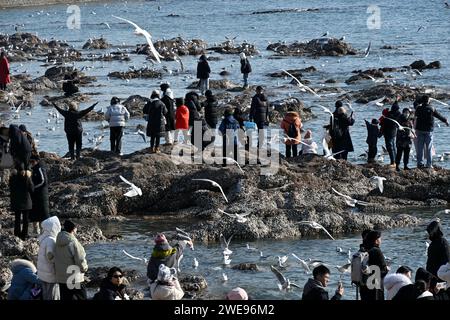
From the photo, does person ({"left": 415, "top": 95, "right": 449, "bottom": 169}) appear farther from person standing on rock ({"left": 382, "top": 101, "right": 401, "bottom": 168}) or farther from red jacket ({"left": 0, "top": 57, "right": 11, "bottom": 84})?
red jacket ({"left": 0, "top": 57, "right": 11, "bottom": 84})

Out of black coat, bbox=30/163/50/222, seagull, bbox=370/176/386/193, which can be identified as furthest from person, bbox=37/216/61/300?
seagull, bbox=370/176/386/193

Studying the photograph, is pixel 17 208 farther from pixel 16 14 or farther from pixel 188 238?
pixel 16 14

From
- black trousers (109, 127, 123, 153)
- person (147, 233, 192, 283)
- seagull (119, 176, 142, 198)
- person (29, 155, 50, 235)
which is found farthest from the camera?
black trousers (109, 127, 123, 153)

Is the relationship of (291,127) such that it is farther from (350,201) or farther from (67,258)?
(67,258)

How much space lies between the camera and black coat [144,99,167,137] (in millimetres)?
23719

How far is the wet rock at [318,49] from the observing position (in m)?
57.5

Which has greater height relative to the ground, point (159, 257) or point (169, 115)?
point (169, 115)

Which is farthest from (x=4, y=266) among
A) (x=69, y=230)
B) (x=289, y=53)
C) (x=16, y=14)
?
(x=16, y=14)

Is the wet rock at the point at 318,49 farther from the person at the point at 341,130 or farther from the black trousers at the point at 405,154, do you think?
the black trousers at the point at 405,154

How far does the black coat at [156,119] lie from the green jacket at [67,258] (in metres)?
9.93

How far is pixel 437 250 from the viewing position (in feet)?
47.9

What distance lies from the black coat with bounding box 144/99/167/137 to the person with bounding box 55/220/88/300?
9.87m

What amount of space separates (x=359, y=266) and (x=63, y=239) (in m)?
3.71

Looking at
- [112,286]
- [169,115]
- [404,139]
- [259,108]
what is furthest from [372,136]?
[112,286]
